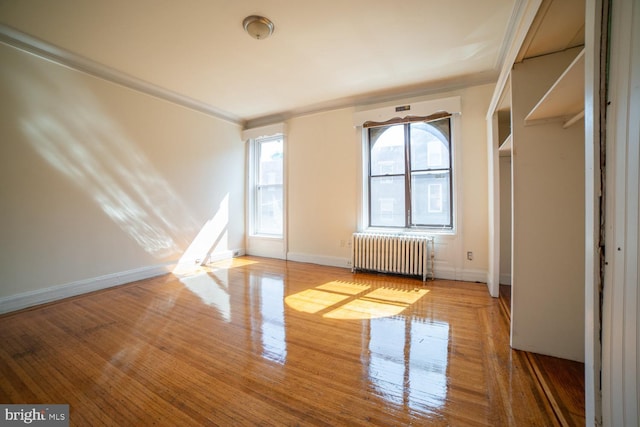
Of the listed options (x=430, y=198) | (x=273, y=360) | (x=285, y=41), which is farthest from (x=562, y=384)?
(x=285, y=41)

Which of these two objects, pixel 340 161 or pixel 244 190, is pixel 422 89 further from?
pixel 244 190

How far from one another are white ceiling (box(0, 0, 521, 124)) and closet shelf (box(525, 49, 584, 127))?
1.34 m

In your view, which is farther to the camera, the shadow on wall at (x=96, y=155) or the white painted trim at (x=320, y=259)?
the white painted trim at (x=320, y=259)

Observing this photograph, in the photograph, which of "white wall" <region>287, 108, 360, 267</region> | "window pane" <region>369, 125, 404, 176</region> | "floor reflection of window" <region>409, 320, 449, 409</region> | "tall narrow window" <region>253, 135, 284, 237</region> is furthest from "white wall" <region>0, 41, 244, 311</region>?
"floor reflection of window" <region>409, 320, 449, 409</region>

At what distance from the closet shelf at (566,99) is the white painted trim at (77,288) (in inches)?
194

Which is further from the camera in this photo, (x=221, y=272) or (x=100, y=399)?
(x=221, y=272)

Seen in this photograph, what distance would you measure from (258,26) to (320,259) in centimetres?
363

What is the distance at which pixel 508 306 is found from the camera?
2.74 meters

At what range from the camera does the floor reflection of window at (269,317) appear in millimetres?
1968

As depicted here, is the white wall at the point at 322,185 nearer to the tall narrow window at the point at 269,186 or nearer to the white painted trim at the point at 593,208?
the tall narrow window at the point at 269,186

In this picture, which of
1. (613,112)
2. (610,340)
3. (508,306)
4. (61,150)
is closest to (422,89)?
(508,306)

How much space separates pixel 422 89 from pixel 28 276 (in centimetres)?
569

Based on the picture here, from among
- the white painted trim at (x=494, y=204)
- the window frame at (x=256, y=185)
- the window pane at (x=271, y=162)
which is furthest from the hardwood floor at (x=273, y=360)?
the window pane at (x=271, y=162)

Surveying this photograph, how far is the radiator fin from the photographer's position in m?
3.73
